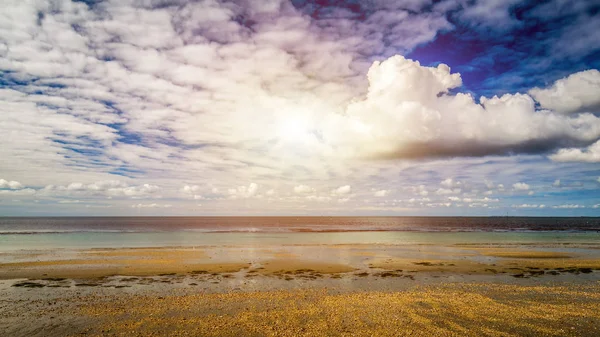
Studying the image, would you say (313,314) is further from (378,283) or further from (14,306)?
(14,306)

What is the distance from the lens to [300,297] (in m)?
20.5

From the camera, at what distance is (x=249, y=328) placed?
14984 mm

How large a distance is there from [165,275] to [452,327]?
78.4 feet

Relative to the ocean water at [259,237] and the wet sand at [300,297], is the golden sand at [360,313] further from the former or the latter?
the ocean water at [259,237]

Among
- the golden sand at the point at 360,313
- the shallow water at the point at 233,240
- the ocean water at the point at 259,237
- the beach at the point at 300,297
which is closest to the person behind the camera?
the golden sand at the point at 360,313

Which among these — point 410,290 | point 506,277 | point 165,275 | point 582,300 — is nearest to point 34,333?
point 165,275

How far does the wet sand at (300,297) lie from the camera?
1519 cm

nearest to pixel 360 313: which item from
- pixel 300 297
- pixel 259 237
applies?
pixel 300 297

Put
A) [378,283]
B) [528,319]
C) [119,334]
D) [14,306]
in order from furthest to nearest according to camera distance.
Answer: [378,283] < [14,306] < [528,319] < [119,334]

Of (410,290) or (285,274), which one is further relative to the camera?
(285,274)

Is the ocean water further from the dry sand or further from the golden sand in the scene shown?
the golden sand

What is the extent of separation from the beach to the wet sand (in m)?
0.07

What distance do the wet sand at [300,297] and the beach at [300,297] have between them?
7 centimetres

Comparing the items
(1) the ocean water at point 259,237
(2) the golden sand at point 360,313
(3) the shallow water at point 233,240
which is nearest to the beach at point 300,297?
(2) the golden sand at point 360,313
